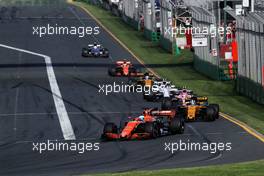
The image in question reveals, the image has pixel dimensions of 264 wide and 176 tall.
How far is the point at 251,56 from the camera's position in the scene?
154ft

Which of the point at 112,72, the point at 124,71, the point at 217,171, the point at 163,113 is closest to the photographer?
the point at 217,171

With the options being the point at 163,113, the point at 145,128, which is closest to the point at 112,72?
the point at 163,113

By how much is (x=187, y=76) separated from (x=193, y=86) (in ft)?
19.0

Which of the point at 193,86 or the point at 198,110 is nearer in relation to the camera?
the point at 198,110

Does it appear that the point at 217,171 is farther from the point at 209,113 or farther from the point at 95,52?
the point at 95,52

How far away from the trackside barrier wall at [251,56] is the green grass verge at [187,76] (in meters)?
0.53

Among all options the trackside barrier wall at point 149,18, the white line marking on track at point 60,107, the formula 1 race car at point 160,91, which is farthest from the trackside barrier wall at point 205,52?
the trackside barrier wall at point 149,18

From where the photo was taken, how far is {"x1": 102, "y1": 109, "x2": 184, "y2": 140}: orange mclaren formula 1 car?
3180cm

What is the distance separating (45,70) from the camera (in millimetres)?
61688

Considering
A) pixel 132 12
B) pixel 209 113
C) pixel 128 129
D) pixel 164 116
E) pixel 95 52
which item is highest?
pixel 128 129

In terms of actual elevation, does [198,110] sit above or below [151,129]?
below

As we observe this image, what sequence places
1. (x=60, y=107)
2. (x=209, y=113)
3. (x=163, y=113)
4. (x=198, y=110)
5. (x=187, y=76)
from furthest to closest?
(x=187, y=76)
(x=60, y=107)
(x=198, y=110)
(x=209, y=113)
(x=163, y=113)

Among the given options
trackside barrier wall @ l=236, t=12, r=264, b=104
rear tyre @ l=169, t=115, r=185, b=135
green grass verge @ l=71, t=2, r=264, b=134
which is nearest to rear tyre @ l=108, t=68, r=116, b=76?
green grass verge @ l=71, t=2, r=264, b=134

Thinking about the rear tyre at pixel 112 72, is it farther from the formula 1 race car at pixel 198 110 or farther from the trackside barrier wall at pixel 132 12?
the trackside barrier wall at pixel 132 12
